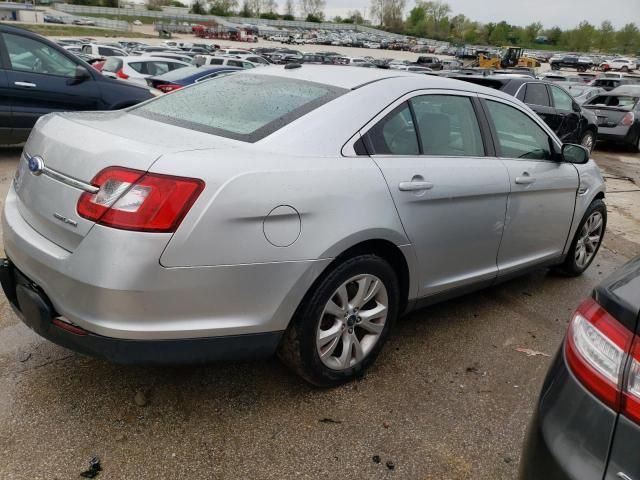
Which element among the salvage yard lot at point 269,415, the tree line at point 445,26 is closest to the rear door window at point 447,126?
the salvage yard lot at point 269,415

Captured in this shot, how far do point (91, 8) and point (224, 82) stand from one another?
4551 inches

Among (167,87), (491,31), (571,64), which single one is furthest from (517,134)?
(491,31)

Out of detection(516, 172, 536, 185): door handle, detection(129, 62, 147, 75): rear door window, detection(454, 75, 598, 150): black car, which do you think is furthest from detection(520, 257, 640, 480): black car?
detection(129, 62, 147, 75): rear door window

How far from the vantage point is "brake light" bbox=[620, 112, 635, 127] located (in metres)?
12.9

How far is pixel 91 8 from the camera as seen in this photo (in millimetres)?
102562

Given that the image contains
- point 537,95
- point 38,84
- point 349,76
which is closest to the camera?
point 349,76

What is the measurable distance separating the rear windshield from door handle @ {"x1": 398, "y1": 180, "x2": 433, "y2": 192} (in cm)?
57

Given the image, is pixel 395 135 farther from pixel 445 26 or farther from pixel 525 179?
pixel 445 26

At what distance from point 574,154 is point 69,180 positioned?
11.2ft

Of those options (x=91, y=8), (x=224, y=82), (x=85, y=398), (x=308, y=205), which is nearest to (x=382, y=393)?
(x=308, y=205)

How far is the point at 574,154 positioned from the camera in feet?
13.3

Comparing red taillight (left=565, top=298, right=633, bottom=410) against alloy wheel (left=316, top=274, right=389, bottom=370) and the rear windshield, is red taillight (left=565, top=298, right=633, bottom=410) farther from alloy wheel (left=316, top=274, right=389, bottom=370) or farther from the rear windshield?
the rear windshield

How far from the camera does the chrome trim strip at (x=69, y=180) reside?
2.17 m

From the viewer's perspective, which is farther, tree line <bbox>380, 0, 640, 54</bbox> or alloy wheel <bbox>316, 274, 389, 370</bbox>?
tree line <bbox>380, 0, 640, 54</bbox>
